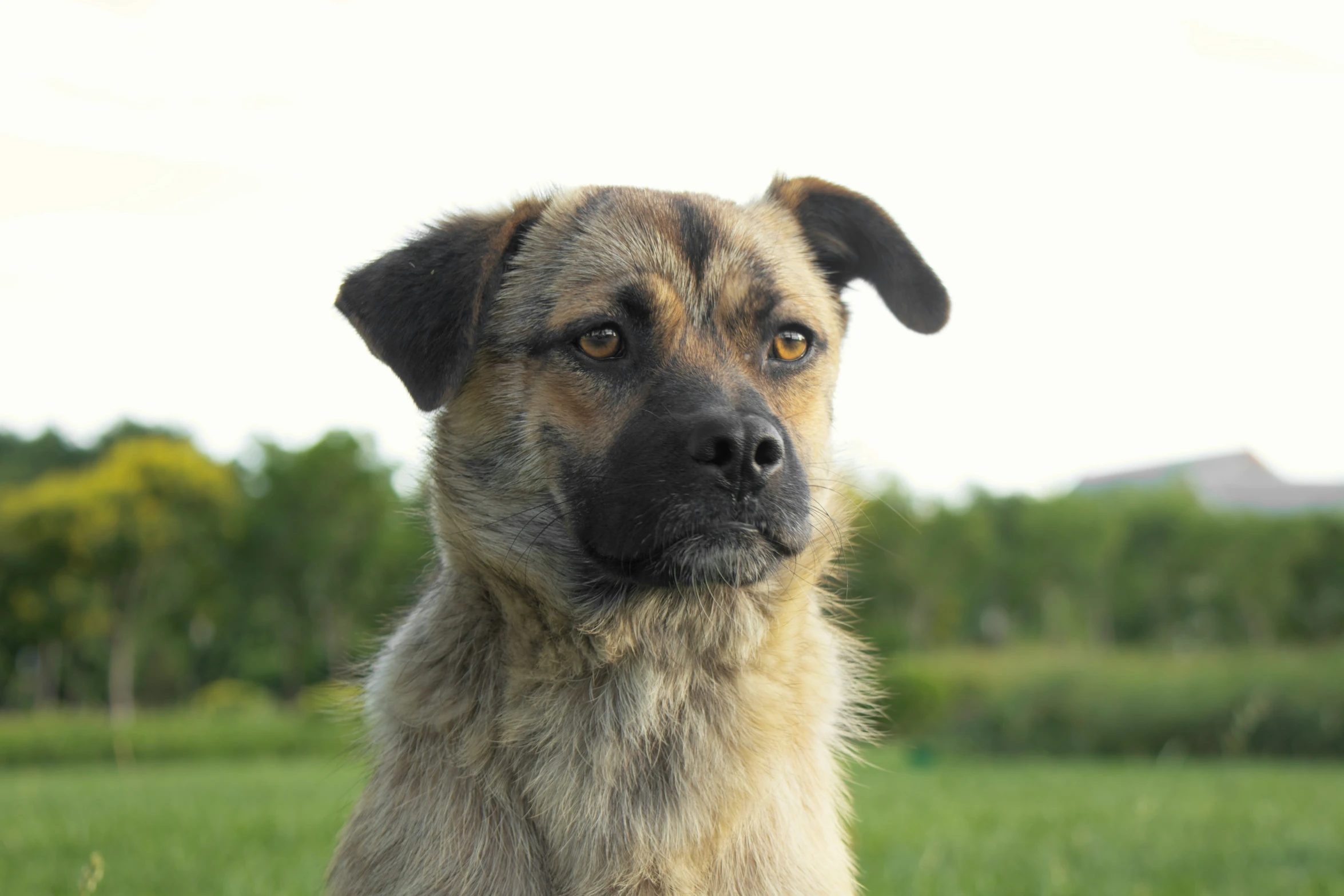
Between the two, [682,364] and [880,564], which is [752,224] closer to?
[682,364]

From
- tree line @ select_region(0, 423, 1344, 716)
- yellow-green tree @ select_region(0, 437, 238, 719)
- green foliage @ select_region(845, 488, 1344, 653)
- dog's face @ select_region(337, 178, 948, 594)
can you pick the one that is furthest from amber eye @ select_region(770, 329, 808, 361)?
yellow-green tree @ select_region(0, 437, 238, 719)

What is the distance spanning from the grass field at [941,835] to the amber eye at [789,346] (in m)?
1.52

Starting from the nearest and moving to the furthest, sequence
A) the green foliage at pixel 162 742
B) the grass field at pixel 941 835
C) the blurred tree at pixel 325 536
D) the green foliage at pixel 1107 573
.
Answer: the grass field at pixel 941 835 → the green foliage at pixel 162 742 → the green foliage at pixel 1107 573 → the blurred tree at pixel 325 536

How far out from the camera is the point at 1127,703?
17.8m

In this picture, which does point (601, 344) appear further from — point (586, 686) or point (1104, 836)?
point (1104, 836)

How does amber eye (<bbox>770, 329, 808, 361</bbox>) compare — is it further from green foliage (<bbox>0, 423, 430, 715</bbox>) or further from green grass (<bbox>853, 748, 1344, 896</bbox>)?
green foliage (<bbox>0, 423, 430, 715</bbox>)

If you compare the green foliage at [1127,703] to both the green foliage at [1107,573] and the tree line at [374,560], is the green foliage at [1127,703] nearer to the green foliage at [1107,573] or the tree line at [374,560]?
the tree line at [374,560]

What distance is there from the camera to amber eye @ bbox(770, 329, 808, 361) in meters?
3.38

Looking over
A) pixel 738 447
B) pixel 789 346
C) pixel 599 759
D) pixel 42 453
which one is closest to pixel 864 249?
pixel 789 346

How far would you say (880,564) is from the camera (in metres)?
31.4

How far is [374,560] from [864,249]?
115 ft

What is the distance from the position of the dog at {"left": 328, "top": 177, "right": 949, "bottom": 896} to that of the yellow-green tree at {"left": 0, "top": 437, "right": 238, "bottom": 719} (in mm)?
32651

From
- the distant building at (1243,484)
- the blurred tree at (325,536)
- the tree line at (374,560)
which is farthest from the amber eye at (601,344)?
the distant building at (1243,484)

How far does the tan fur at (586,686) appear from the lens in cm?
282
